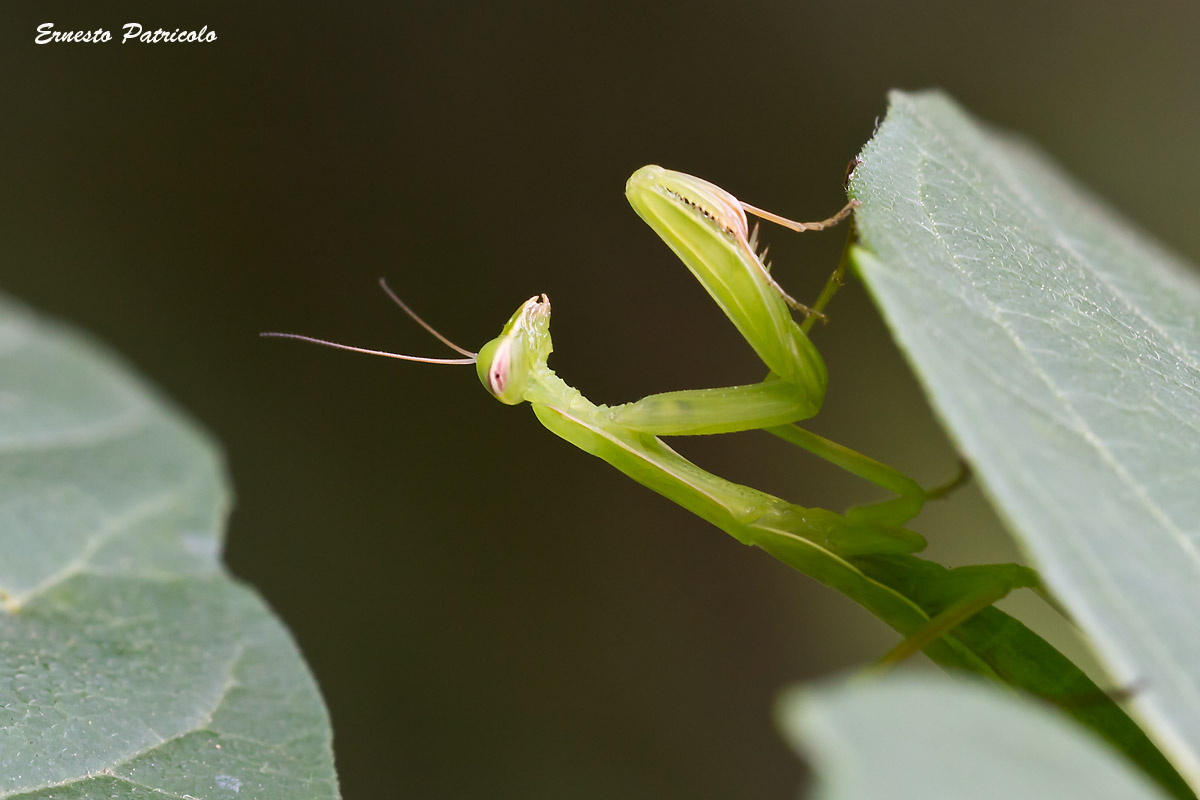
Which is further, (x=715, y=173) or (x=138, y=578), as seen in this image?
(x=715, y=173)

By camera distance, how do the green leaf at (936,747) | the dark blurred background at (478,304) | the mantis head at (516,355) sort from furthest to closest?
the dark blurred background at (478,304)
the mantis head at (516,355)
the green leaf at (936,747)

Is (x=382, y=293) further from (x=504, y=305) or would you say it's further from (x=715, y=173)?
(x=715, y=173)

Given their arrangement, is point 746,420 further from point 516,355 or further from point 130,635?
point 130,635

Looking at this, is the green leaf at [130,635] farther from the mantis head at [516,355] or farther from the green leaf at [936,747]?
the green leaf at [936,747]

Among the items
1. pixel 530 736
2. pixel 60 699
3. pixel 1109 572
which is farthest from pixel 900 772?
pixel 530 736

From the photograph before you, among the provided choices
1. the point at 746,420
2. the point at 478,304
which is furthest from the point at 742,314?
the point at 478,304

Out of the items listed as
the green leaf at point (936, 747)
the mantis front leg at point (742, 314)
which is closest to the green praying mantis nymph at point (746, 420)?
the mantis front leg at point (742, 314)
